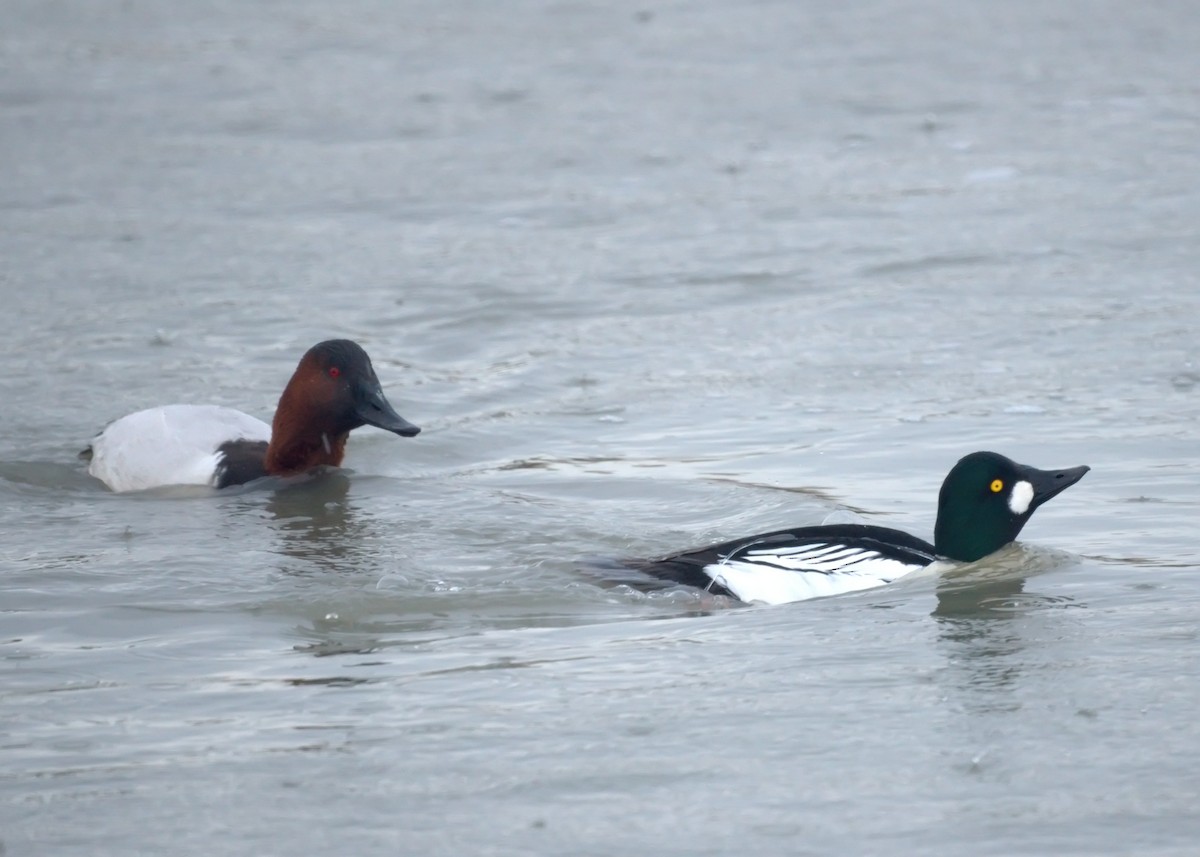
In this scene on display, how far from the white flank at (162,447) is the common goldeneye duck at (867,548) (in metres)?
2.89

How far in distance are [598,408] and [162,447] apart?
2.30 meters

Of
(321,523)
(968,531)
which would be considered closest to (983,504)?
(968,531)

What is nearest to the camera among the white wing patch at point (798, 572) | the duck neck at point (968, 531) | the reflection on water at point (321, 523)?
the white wing patch at point (798, 572)

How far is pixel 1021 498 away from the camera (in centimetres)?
700

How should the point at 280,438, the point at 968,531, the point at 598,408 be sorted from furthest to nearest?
the point at 598,408, the point at 280,438, the point at 968,531

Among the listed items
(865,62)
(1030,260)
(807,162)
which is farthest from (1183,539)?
(865,62)

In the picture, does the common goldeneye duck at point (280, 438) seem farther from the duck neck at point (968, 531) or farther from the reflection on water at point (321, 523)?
the duck neck at point (968, 531)

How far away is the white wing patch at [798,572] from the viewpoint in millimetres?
6684

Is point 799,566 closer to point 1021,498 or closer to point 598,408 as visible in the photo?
point 1021,498

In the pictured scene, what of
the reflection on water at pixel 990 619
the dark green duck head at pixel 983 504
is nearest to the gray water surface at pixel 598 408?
the reflection on water at pixel 990 619

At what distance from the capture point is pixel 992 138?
15.0m

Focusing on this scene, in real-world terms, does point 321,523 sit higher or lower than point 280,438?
lower

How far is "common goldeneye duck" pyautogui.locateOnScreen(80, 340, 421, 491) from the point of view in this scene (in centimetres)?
891

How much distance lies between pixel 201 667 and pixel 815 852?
232cm
